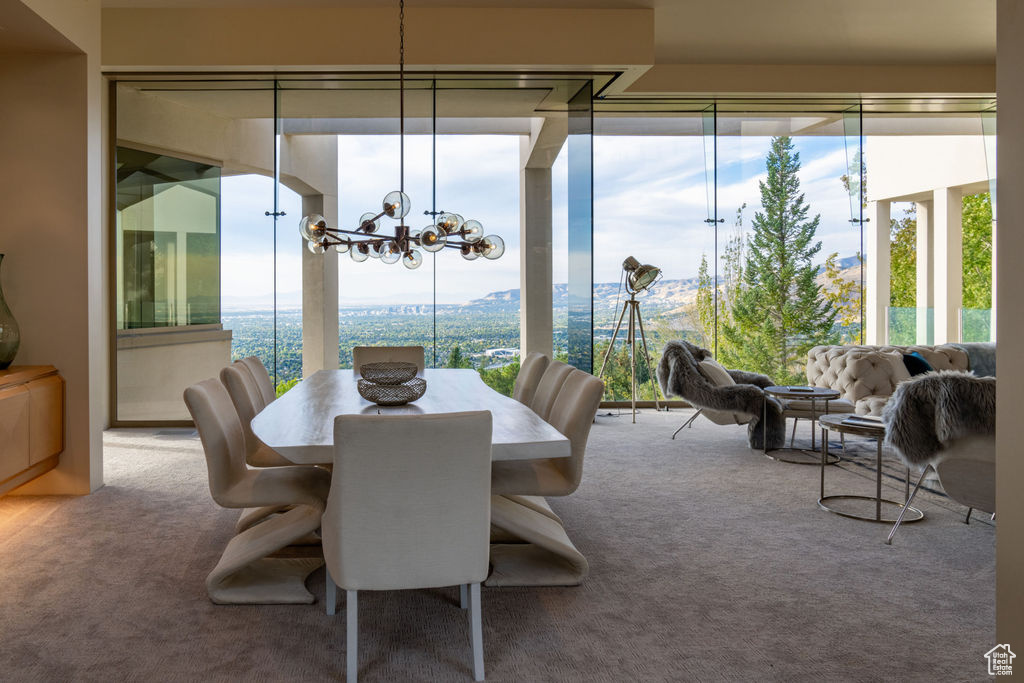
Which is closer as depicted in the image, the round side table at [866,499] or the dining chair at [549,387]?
the dining chair at [549,387]

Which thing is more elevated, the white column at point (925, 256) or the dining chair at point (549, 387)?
the white column at point (925, 256)

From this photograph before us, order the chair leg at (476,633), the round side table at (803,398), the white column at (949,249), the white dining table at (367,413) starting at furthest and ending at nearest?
1. the white column at (949,249)
2. the round side table at (803,398)
3. the white dining table at (367,413)
4. the chair leg at (476,633)

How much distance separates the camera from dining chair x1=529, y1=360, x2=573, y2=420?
3.34 m

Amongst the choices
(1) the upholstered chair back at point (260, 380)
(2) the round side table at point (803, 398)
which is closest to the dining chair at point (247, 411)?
(1) the upholstered chair back at point (260, 380)

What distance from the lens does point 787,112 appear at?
6.89 meters

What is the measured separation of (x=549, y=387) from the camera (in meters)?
3.48

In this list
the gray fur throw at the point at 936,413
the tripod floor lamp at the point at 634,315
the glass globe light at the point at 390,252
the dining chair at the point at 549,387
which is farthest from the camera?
the tripod floor lamp at the point at 634,315

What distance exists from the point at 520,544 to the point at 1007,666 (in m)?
1.90

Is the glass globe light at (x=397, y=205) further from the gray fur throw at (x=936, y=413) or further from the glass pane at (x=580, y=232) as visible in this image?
the glass pane at (x=580, y=232)

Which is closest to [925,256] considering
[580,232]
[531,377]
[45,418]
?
[580,232]

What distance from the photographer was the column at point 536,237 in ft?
20.4

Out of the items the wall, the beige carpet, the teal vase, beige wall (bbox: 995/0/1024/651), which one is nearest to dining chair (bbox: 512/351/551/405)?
the beige carpet

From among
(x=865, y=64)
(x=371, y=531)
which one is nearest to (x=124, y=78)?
(x=371, y=531)

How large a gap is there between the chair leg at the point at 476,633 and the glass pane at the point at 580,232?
4.01 m
